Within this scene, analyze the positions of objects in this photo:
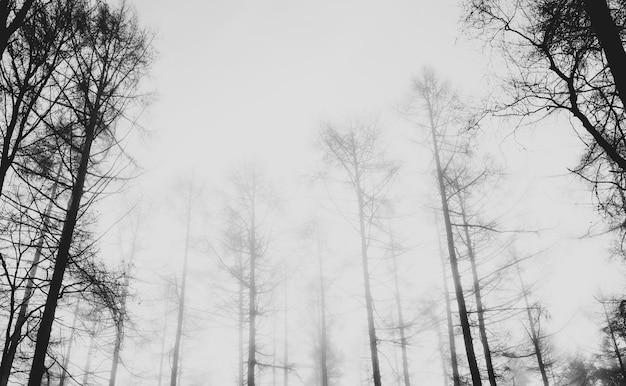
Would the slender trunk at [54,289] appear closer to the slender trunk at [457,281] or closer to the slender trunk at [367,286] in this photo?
the slender trunk at [367,286]

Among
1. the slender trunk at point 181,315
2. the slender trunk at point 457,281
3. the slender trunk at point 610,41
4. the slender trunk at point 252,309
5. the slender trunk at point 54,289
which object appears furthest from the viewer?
the slender trunk at point 181,315

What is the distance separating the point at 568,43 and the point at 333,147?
6.11 metres

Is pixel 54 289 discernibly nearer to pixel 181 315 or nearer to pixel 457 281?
pixel 457 281

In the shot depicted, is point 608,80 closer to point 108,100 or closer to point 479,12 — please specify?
point 479,12

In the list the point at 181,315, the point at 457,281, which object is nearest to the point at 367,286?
the point at 457,281

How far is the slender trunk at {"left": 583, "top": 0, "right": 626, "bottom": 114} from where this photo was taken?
3.37 meters

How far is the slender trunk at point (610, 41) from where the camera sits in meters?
3.37

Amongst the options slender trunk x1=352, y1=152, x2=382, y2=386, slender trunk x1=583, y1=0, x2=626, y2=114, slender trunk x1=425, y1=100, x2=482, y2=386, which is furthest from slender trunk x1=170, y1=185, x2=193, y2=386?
slender trunk x1=583, y1=0, x2=626, y2=114

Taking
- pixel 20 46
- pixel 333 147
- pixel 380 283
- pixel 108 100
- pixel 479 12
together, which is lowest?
pixel 380 283

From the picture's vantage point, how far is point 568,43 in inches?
173

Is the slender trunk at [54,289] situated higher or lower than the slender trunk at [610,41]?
lower

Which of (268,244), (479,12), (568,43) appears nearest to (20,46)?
(479,12)

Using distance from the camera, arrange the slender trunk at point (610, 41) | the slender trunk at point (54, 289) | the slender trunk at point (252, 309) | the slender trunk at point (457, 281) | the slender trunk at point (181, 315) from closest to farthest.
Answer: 1. the slender trunk at point (610, 41)
2. the slender trunk at point (54, 289)
3. the slender trunk at point (457, 281)
4. the slender trunk at point (252, 309)
5. the slender trunk at point (181, 315)

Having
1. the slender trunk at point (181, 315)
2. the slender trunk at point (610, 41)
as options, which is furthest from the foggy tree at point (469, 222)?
the slender trunk at point (181, 315)
